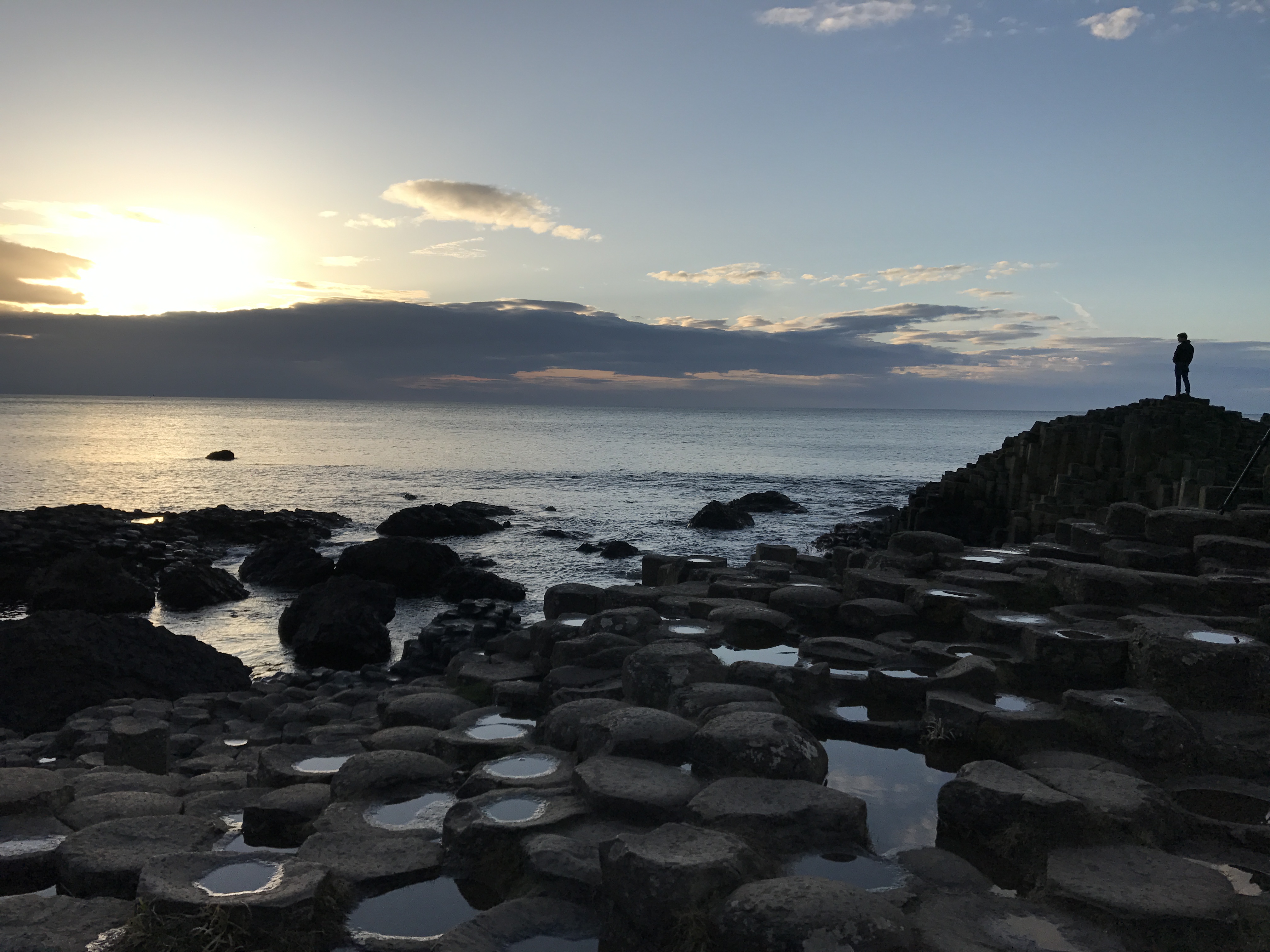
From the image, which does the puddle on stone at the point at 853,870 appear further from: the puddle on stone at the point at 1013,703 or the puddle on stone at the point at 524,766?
the puddle on stone at the point at 1013,703

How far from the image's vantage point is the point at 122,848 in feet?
14.6

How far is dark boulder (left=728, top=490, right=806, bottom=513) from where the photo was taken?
40.0 m

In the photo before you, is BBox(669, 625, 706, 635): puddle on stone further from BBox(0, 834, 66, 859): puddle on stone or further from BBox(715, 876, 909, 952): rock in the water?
BBox(0, 834, 66, 859): puddle on stone

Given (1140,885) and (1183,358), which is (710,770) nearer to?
(1140,885)

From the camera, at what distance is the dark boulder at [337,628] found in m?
14.6

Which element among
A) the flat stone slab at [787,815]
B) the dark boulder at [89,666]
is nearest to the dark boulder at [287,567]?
the dark boulder at [89,666]

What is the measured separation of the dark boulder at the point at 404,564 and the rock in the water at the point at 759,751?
53.2 feet

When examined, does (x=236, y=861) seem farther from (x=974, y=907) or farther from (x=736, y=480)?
(x=736, y=480)

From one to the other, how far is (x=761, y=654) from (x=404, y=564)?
47.5 ft

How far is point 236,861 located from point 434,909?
40.3 inches

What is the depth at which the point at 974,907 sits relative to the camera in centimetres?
392

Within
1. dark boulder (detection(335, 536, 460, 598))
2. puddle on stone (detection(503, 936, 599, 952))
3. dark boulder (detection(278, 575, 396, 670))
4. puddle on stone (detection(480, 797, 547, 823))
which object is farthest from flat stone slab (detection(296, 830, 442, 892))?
dark boulder (detection(335, 536, 460, 598))

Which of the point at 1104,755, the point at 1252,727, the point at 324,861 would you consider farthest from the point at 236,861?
the point at 1252,727

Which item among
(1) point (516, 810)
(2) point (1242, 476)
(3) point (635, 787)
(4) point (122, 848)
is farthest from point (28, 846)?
(2) point (1242, 476)
